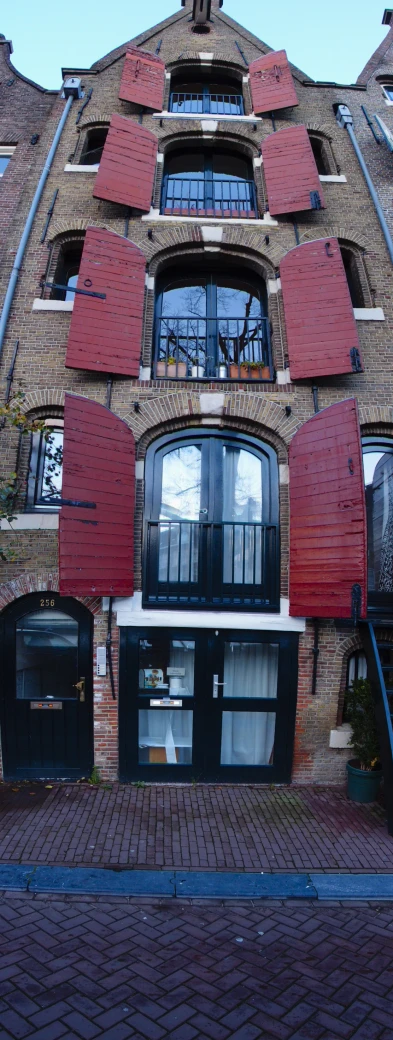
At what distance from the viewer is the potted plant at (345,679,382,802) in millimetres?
7160

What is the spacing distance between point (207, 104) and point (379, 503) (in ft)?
28.9

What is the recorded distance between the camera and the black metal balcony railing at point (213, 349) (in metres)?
8.55

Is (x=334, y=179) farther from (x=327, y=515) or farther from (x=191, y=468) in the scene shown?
(x=327, y=515)

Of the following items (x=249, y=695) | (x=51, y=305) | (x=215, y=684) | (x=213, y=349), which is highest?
(x=51, y=305)

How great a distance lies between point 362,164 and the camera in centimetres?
1006

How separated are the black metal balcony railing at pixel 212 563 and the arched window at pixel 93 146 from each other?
7333 millimetres

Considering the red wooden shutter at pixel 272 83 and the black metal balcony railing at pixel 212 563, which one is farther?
the red wooden shutter at pixel 272 83

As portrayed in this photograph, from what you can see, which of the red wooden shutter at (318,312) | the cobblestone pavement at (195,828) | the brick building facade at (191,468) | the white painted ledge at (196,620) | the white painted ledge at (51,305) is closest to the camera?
Result: the cobblestone pavement at (195,828)

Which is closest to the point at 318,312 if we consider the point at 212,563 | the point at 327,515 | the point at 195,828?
the point at 327,515

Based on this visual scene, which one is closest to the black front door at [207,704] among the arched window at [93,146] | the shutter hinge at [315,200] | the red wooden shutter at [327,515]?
the red wooden shutter at [327,515]

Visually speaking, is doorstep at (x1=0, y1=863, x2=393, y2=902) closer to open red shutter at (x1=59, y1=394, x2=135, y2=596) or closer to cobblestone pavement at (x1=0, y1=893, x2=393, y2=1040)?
cobblestone pavement at (x1=0, y1=893, x2=393, y2=1040)

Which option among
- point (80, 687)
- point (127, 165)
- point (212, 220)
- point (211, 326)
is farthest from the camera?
point (127, 165)

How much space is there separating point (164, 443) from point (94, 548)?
208 centimetres

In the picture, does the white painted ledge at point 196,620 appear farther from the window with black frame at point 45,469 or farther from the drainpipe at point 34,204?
the drainpipe at point 34,204
